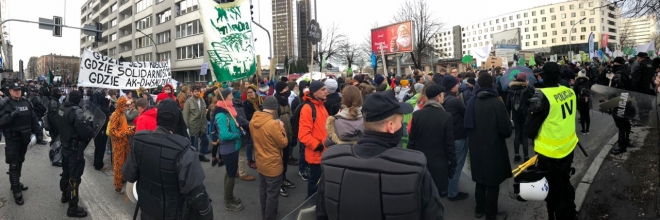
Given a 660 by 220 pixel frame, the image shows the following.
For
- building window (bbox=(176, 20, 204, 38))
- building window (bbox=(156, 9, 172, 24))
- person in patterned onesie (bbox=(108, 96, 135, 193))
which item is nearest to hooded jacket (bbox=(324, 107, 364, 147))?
person in patterned onesie (bbox=(108, 96, 135, 193))

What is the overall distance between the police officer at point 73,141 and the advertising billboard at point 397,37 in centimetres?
2456

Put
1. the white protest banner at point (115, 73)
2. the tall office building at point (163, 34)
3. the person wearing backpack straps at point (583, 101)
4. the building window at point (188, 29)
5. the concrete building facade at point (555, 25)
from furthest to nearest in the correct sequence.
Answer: the concrete building facade at point (555, 25) < the tall office building at point (163, 34) < the building window at point (188, 29) < the white protest banner at point (115, 73) < the person wearing backpack straps at point (583, 101)

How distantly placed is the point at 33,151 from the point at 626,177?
12.7 metres

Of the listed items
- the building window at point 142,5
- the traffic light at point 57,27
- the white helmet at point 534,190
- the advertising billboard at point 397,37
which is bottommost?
the white helmet at point 534,190

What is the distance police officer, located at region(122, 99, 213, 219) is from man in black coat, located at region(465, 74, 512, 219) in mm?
3083

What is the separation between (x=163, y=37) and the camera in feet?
146

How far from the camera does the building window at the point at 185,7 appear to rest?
39.2 m

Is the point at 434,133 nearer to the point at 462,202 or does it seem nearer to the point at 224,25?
the point at 462,202

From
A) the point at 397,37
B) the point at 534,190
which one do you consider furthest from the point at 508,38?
the point at 534,190

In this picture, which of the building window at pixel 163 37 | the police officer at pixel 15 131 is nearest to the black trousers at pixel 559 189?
the police officer at pixel 15 131

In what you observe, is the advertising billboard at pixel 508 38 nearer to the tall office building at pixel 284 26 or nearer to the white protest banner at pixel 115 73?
the tall office building at pixel 284 26

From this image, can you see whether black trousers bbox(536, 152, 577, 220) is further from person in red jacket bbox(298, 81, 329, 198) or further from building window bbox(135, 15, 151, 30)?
building window bbox(135, 15, 151, 30)

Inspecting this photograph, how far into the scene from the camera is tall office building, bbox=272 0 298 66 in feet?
180

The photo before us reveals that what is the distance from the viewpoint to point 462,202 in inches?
201
